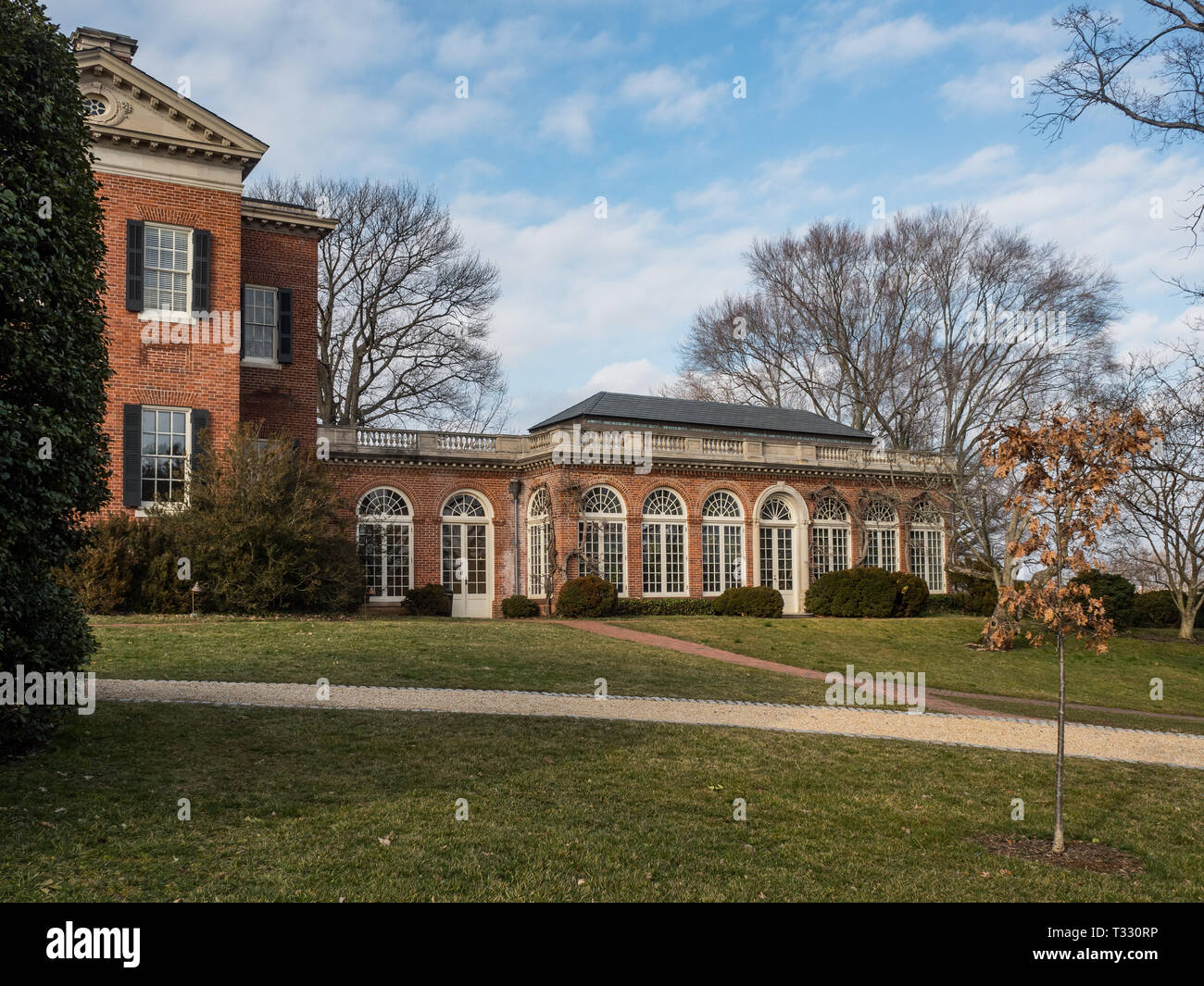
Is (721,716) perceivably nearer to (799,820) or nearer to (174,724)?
(799,820)

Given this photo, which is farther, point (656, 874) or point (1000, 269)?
point (1000, 269)

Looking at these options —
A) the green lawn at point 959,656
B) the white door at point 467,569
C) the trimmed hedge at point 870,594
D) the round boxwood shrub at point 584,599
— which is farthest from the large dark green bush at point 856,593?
the white door at point 467,569

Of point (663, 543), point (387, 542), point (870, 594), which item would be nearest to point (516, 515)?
point (387, 542)

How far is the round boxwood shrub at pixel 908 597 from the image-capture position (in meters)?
28.7

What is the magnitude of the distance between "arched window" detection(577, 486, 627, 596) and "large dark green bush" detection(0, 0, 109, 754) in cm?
1927

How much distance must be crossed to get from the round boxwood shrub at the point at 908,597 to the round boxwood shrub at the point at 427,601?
Answer: 13.9m

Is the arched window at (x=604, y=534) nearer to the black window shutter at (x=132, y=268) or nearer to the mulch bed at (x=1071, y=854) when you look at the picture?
the black window shutter at (x=132, y=268)

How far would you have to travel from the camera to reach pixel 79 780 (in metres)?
7.46

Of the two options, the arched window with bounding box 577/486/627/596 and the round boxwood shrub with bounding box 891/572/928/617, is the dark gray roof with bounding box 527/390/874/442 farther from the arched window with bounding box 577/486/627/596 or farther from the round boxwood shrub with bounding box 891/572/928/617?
the round boxwood shrub with bounding box 891/572/928/617

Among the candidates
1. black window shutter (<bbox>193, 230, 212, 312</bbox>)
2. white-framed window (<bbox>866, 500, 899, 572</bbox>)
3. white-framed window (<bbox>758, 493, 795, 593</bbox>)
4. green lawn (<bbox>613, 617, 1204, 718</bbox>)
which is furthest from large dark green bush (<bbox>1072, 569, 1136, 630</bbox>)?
black window shutter (<bbox>193, 230, 212, 312</bbox>)

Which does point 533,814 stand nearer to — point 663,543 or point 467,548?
point 663,543

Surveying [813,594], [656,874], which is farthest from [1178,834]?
[813,594]

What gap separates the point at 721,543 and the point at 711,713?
1768 cm
